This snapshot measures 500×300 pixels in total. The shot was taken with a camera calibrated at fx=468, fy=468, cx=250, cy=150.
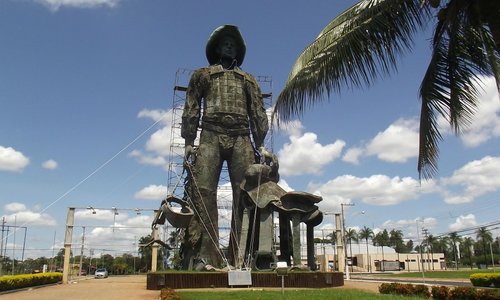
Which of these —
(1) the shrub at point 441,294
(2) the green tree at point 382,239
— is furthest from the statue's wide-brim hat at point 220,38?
(2) the green tree at point 382,239

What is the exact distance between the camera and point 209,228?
18.2 m

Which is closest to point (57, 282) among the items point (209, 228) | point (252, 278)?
point (209, 228)

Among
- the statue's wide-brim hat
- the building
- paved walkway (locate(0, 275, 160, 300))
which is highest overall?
the statue's wide-brim hat

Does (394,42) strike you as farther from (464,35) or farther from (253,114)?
(253,114)

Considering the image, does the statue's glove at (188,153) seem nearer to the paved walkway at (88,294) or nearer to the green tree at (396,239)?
the paved walkway at (88,294)

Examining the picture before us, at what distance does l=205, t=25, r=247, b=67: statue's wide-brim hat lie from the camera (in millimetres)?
20428

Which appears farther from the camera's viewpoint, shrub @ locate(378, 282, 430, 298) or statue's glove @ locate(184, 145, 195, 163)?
statue's glove @ locate(184, 145, 195, 163)

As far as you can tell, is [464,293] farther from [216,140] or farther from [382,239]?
[382,239]

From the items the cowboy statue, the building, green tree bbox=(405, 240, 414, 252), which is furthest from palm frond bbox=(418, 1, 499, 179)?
green tree bbox=(405, 240, 414, 252)

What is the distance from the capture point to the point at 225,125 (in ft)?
62.5

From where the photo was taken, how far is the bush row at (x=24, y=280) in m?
17.4

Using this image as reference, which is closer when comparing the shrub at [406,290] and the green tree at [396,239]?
the shrub at [406,290]

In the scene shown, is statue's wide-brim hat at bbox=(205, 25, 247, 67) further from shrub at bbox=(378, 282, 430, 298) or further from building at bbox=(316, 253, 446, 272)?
building at bbox=(316, 253, 446, 272)

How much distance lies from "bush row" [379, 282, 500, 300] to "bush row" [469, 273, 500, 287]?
975 centimetres
